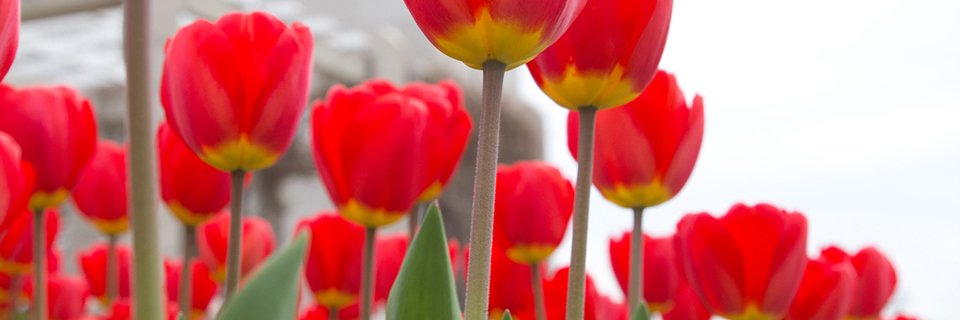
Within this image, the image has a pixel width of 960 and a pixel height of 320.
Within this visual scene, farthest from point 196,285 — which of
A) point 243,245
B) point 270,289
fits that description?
point 270,289

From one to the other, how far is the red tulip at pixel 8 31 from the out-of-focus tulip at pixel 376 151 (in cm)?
14

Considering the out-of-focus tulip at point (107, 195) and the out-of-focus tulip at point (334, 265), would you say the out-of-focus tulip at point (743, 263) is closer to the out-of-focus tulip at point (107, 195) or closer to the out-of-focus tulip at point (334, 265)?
the out-of-focus tulip at point (334, 265)

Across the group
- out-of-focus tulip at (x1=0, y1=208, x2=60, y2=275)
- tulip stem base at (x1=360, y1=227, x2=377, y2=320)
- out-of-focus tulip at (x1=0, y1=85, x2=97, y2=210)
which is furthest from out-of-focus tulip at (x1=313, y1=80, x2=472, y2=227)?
out-of-focus tulip at (x1=0, y1=208, x2=60, y2=275)

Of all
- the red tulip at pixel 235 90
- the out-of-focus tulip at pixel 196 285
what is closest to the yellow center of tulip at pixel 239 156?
the red tulip at pixel 235 90

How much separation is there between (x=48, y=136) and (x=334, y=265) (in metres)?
0.19

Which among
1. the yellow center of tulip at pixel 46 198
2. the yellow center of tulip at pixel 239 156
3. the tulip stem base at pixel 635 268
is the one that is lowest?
the yellow center of tulip at pixel 46 198

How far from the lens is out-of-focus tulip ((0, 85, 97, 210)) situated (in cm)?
34

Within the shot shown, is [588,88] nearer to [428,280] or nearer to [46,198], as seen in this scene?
[428,280]

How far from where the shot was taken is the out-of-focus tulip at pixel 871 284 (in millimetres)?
466

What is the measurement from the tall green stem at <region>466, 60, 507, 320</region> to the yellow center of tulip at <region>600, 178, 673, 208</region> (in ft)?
0.44

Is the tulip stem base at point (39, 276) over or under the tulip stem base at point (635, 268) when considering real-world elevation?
under

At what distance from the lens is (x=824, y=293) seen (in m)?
0.40

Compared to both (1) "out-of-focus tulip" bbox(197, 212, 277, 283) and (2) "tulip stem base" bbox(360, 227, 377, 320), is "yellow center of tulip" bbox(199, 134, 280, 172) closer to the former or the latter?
(2) "tulip stem base" bbox(360, 227, 377, 320)

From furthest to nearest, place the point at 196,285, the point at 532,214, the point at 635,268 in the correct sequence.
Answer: the point at 196,285 < the point at 532,214 < the point at 635,268
